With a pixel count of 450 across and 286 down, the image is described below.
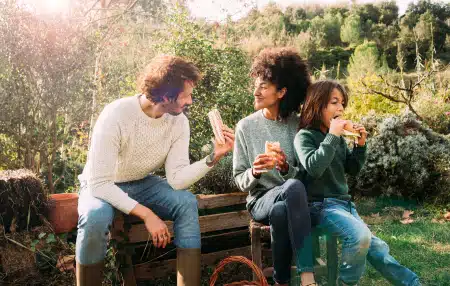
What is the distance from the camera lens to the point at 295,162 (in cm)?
297

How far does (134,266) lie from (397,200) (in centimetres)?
331

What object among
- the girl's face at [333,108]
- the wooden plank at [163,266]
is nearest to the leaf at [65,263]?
the wooden plank at [163,266]

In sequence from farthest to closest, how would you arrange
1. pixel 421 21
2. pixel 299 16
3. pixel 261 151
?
pixel 299 16, pixel 421 21, pixel 261 151

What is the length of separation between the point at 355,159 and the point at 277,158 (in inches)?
21.8

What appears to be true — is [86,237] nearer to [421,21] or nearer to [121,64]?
[121,64]

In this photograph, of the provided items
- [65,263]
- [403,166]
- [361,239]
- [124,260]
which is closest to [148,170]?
[124,260]

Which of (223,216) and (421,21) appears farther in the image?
(421,21)

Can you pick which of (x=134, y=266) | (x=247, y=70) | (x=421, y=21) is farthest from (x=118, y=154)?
(x=421, y=21)

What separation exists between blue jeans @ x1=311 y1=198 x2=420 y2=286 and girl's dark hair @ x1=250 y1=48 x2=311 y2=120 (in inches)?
28.6

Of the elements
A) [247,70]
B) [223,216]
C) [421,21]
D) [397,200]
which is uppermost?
[421,21]

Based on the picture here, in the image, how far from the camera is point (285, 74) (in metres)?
3.05

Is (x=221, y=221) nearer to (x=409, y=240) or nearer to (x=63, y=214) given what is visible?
(x=63, y=214)

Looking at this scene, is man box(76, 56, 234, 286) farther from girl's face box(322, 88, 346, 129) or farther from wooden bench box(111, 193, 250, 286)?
girl's face box(322, 88, 346, 129)

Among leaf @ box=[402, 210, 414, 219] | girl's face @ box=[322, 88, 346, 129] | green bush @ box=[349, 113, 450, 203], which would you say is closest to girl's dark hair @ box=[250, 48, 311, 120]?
girl's face @ box=[322, 88, 346, 129]
